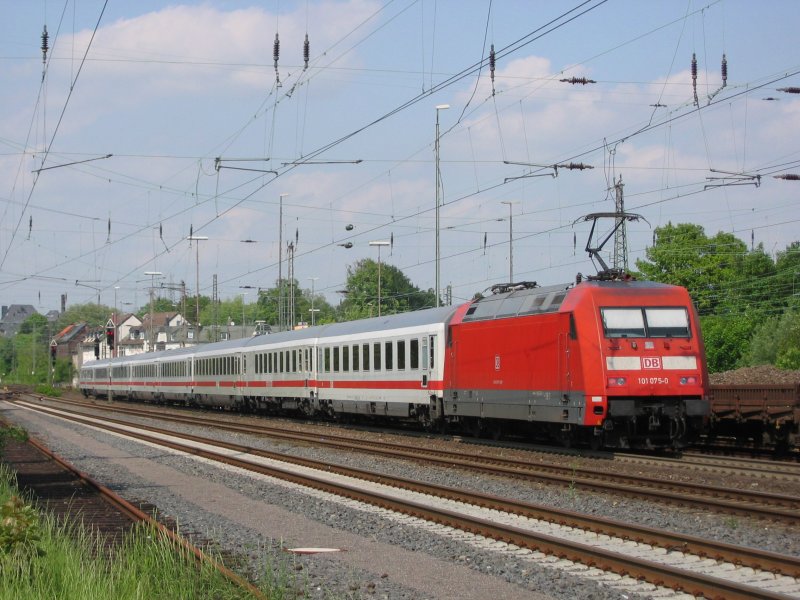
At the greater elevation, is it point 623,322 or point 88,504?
point 623,322

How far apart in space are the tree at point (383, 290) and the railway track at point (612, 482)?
89.7 metres

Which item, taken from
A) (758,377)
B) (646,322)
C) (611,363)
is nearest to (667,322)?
(646,322)

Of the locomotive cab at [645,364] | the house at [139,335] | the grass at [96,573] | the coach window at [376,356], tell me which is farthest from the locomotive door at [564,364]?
the house at [139,335]

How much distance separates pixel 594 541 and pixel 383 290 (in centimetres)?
10853

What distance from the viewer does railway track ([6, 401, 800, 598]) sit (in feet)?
31.0

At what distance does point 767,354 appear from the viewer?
5609cm

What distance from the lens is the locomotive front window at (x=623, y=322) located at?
2028cm

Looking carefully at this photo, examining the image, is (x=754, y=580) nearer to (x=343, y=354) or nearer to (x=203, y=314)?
(x=343, y=354)

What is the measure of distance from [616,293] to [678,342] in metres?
1.59

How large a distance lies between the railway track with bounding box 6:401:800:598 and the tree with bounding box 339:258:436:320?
316ft

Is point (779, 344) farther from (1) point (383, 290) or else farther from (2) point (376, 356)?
(1) point (383, 290)

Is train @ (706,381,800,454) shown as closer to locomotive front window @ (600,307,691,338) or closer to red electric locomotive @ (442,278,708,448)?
red electric locomotive @ (442,278,708,448)

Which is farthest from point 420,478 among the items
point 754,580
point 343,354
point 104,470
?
point 343,354

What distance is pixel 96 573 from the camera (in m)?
8.69
